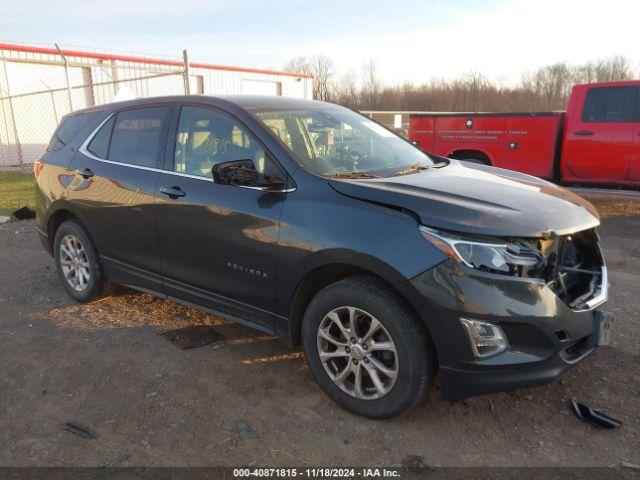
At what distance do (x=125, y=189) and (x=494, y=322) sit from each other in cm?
294

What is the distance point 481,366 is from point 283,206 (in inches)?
55.3

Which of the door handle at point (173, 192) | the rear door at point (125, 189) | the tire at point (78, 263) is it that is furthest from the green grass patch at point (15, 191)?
the door handle at point (173, 192)

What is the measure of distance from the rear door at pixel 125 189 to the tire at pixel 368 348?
5.10 feet

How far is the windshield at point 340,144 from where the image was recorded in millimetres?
3354

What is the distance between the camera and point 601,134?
7.85 meters

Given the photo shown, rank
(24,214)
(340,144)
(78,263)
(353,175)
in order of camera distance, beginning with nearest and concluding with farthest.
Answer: (353,175), (340,144), (78,263), (24,214)

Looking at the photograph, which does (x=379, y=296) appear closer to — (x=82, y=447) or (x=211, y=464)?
(x=211, y=464)

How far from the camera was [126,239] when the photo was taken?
418 centimetres

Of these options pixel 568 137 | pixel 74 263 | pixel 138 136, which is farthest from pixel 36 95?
pixel 568 137

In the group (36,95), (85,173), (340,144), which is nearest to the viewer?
(340,144)

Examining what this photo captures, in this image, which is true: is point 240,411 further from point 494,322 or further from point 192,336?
point 494,322

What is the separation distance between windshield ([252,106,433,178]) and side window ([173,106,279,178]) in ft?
0.60

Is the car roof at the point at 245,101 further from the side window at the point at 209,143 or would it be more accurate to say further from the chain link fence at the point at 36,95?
the chain link fence at the point at 36,95

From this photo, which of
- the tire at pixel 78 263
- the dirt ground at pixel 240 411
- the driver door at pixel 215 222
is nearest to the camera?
the dirt ground at pixel 240 411
